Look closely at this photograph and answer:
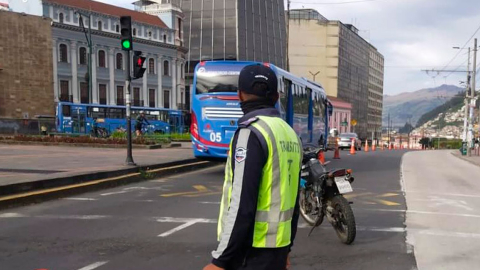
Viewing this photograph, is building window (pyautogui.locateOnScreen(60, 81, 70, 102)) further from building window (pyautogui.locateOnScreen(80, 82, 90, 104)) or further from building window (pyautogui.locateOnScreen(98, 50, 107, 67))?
building window (pyautogui.locateOnScreen(98, 50, 107, 67))

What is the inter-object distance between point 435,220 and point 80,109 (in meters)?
32.9

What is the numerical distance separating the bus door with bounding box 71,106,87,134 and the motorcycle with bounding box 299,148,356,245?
31676 millimetres

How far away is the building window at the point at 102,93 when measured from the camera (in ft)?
182

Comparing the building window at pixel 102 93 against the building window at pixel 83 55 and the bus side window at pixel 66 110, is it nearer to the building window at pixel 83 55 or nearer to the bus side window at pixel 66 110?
the building window at pixel 83 55

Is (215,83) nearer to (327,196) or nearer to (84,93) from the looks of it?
(327,196)

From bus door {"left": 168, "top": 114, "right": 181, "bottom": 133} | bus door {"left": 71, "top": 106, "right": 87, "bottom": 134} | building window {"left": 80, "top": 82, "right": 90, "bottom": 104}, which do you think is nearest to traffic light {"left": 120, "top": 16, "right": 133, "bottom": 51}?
bus door {"left": 71, "top": 106, "right": 87, "bottom": 134}

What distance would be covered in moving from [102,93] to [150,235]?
2096 inches

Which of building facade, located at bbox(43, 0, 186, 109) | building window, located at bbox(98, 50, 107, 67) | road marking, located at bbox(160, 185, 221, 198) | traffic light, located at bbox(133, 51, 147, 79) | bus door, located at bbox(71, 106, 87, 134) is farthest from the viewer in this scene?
building window, located at bbox(98, 50, 107, 67)

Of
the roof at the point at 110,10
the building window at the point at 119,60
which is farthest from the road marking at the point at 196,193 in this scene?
the building window at the point at 119,60

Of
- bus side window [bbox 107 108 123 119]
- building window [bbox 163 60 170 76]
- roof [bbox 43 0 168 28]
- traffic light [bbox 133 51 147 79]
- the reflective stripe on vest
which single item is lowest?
the reflective stripe on vest

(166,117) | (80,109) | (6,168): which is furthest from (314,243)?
(166,117)

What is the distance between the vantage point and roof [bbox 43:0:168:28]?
171 feet

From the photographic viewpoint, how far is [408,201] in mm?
9047

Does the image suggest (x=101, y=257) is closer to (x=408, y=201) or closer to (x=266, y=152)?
(x=266, y=152)
